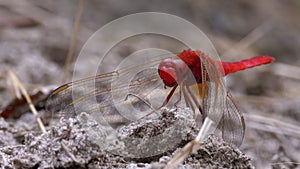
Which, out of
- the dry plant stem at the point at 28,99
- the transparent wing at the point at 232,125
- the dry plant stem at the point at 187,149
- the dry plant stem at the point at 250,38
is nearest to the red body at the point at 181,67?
the transparent wing at the point at 232,125

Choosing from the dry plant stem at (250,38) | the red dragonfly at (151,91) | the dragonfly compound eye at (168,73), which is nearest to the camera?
the red dragonfly at (151,91)

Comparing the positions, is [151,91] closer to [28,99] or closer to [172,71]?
[172,71]

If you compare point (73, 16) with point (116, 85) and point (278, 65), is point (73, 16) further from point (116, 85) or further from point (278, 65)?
point (116, 85)

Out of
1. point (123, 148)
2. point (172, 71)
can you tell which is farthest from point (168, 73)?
point (123, 148)

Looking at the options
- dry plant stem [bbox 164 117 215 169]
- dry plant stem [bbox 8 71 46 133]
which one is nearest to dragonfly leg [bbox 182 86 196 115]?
dry plant stem [bbox 164 117 215 169]

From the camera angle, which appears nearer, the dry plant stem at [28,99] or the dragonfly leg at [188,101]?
the dragonfly leg at [188,101]

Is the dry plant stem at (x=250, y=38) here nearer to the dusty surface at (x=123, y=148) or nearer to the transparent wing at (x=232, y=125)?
the transparent wing at (x=232, y=125)

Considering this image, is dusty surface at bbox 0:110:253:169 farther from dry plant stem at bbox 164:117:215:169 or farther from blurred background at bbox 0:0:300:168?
blurred background at bbox 0:0:300:168
